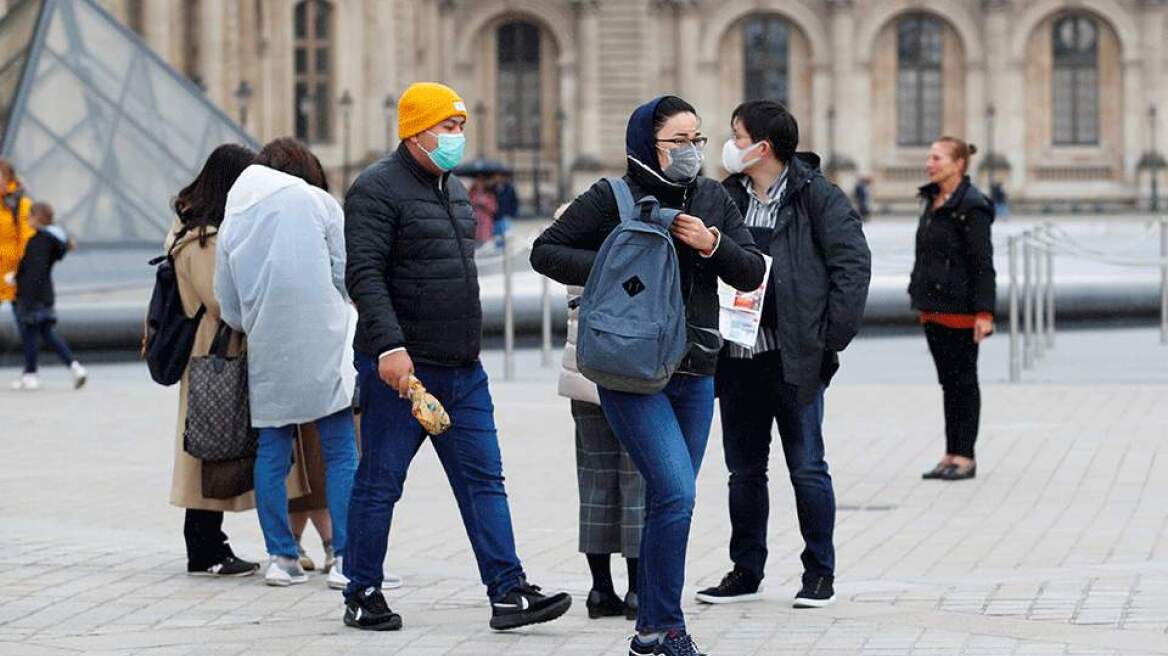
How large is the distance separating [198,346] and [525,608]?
1.80m

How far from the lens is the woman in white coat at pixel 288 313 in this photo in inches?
326

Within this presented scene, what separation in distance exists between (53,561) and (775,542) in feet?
8.49

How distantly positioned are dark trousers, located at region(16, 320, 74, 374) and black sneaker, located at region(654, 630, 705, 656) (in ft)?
34.0

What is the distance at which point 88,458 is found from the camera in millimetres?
12562

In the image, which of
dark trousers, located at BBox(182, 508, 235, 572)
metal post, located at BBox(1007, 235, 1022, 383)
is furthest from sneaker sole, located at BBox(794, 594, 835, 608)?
Answer: metal post, located at BBox(1007, 235, 1022, 383)

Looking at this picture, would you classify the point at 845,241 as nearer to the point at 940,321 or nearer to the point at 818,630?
the point at 818,630

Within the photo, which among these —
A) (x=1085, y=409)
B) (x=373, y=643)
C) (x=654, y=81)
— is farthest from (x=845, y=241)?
(x=654, y=81)

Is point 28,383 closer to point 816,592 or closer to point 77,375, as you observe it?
point 77,375

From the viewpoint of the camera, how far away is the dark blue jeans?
26.2ft

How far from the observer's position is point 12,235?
1684cm

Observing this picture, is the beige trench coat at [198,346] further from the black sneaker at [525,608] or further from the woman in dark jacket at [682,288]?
the woman in dark jacket at [682,288]

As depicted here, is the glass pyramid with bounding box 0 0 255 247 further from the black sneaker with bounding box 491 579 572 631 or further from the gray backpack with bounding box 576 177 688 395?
the gray backpack with bounding box 576 177 688 395

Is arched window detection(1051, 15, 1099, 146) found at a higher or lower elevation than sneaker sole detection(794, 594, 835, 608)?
higher

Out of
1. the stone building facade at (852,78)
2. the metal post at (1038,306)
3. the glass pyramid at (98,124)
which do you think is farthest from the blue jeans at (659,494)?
the stone building facade at (852,78)
